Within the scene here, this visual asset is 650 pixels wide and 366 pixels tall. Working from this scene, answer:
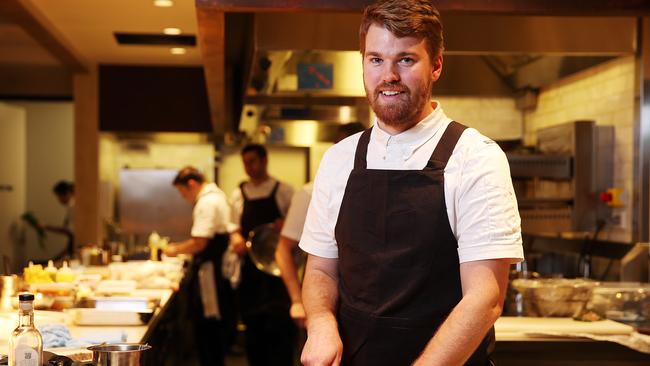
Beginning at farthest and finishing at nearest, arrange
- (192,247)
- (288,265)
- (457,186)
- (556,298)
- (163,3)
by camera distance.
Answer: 1. (192,247)
2. (163,3)
3. (288,265)
4. (556,298)
5. (457,186)

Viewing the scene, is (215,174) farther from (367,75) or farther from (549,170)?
(367,75)

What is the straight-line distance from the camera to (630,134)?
5078 mm

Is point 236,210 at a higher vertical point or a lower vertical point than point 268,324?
higher

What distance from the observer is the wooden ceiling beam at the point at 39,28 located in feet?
19.3

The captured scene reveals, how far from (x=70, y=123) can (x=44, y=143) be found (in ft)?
1.58

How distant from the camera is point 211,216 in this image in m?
7.65

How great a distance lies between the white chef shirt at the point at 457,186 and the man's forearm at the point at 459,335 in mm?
115

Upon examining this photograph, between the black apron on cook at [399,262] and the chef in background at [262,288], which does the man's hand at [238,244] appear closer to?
the chef in background at [262,288]

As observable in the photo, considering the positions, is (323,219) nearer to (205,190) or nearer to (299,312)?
(299,312)

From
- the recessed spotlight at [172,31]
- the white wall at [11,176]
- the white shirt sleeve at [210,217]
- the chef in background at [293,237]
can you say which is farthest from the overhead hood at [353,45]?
the white wall at [11,176]

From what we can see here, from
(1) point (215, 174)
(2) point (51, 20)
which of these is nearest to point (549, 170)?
(2) point (51, 20)

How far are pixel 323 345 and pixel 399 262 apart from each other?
0.92 ft

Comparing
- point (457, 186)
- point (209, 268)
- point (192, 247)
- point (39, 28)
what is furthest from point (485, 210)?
point (209, 268)

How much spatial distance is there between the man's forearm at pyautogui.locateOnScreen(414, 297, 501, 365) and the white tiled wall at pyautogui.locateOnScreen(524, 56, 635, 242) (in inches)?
122
